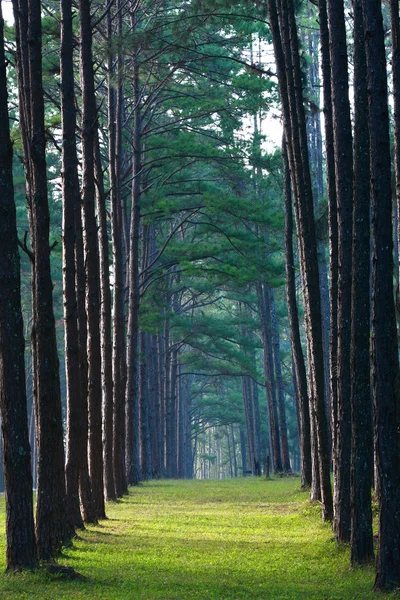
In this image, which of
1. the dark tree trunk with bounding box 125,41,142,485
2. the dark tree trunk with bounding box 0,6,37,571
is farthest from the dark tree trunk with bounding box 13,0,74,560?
the dark tree trunk with bounding box 125,41,142,485

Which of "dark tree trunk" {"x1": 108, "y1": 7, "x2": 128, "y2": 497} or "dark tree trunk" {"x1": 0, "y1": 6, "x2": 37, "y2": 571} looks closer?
"dark tree trunk" {"x1": 0, "y1": 6, "x2": 37, "y2": 571}

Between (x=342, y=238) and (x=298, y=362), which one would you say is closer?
(x=342, y=238)

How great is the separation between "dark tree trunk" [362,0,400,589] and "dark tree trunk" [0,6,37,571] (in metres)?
3.78

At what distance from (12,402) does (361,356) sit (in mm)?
3912

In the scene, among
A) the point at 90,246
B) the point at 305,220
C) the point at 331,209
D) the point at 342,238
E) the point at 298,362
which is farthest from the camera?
the point at 298,362

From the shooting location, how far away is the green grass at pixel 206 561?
9914 mm

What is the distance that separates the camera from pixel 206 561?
12.6 meters

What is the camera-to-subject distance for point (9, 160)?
10.7 metres

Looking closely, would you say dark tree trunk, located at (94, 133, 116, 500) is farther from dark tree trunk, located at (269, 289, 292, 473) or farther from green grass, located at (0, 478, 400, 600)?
dark tree trunk, located at (269, 289, 292, 473)

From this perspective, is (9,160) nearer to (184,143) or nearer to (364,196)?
(364,196)

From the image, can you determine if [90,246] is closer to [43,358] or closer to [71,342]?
[71,342]

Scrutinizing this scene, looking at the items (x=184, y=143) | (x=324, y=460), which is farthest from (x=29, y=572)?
(x=184, y=143)

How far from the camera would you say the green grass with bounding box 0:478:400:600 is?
32.5 ft

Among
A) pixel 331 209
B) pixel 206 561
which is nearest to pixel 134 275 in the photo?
pixel 331 209
